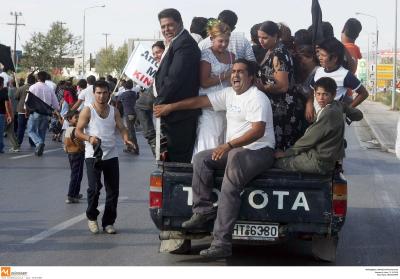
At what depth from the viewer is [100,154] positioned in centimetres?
859

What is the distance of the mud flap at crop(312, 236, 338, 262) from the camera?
23.6ft

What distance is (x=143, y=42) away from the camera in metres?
9.93

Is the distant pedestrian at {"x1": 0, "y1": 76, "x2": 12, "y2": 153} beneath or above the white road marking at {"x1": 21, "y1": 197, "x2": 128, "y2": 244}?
above

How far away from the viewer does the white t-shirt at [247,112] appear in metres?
6.73

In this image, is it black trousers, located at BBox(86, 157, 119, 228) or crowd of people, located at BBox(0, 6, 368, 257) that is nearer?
crowd of people, located at BBox(0, 6, 368, 257)

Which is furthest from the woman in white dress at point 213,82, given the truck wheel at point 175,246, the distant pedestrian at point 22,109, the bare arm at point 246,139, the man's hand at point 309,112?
the distant pedestrian at point 22,109

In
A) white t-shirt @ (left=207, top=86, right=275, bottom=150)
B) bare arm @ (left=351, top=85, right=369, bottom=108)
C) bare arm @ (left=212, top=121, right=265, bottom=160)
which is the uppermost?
bare arm @ (left=351, top=85, right=369, bottom=108)

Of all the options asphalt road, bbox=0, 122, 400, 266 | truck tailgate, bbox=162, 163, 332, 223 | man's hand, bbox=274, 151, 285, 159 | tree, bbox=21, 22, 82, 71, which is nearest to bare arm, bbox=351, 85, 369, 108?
asphalt road, bbox=0, 122, 400, 266

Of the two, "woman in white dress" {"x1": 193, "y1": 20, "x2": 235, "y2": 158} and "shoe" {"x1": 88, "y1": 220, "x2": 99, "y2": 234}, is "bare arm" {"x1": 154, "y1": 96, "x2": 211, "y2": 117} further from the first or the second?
"shoe" {"x1": 88, "y1": 220, "x2": 99, "y2": 234}

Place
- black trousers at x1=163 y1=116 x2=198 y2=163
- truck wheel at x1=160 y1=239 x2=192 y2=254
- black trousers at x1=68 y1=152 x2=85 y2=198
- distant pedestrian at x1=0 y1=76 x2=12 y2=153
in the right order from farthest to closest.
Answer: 1. distant pedestrian at x1=0 y1=76 x2=12 y2=153
2. black trousers at x1=68 y1=152 x2=85 y2=198
3. truck wheel at x1=160 y1=239 x2=192 y2=254
4. black trousers at x1=163 y1=116 x2=198 y2=163

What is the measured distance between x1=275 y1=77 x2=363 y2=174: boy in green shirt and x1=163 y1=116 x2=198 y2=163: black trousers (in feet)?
2.61

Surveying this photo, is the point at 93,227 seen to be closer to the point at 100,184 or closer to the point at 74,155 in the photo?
the point at 100,184

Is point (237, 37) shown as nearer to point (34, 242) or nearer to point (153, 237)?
point (153, 237)

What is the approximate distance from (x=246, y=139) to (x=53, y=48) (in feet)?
130
